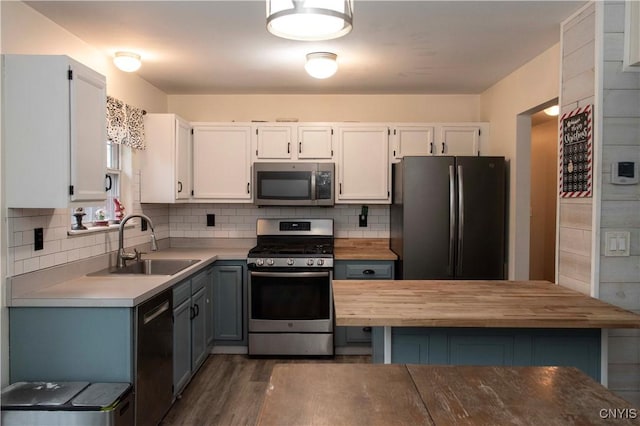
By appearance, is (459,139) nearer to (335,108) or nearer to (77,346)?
(335,108)

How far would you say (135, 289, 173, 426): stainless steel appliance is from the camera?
2.40 m

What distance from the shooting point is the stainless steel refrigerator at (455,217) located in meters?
3.69

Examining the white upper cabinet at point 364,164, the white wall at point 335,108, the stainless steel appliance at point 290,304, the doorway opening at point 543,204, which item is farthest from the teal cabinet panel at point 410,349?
the doorway opening at point 543,204

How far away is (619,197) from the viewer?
2.36 meters

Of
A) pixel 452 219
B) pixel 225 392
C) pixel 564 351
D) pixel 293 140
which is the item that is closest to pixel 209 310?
pixel 225 392

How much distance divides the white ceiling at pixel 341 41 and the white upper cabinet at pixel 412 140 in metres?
→ 0.40

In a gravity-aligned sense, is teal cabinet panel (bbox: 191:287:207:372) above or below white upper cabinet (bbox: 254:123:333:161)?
below

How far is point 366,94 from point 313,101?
537mm

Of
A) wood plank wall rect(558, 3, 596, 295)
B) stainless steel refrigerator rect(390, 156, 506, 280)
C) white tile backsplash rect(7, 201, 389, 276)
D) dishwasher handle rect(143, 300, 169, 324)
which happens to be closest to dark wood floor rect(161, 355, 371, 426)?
dishwasher handle rect(143, 300, 169, 324)

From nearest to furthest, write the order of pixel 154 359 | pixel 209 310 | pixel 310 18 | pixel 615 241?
pixel 310 18, pixel 615 241, pixel 154 359, pixel 209 310

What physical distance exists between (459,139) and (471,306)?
247cm

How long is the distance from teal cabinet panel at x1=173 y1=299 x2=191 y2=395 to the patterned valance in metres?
1.33

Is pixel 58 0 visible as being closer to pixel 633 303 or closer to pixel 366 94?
pixel 366 94

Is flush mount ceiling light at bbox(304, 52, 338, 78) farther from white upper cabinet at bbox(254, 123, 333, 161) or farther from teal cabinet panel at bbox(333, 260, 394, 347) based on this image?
teal cabinet panel at bbox(333, 260, 394, 347)
